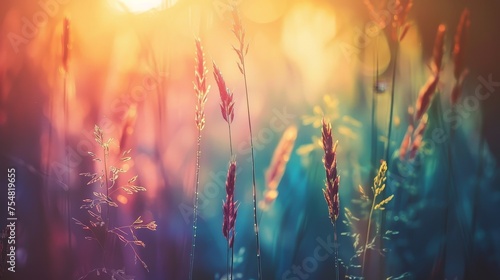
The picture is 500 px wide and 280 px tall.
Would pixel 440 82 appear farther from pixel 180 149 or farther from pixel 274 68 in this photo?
pixel 180 149

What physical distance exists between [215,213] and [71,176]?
0.51 meters

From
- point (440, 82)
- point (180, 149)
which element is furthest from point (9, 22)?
point (440, 82)

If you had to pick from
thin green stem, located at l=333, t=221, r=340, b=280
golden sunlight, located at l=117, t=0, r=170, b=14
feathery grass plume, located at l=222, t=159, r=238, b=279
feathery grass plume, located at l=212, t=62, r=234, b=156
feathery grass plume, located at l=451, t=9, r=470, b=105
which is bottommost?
thin green stem, located at l=333, t=221, r=340, b=280

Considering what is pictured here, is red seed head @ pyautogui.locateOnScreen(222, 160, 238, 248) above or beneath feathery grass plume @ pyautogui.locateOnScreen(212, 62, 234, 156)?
beneath

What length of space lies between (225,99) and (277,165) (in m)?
0.29

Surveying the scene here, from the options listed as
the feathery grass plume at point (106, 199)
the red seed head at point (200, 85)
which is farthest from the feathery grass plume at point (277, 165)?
the feathery grass plume at point (106, 199)

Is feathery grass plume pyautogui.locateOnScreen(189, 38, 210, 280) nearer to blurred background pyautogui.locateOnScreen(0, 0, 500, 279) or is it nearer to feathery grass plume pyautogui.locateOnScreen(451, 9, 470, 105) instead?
blurred background pyautogui.locateOnScreen(0, 0, 500, 279)

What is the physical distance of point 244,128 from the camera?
69.3 inches

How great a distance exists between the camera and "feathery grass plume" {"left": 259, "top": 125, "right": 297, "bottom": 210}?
176 cm

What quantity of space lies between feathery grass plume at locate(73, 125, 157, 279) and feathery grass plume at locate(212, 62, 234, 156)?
357mm

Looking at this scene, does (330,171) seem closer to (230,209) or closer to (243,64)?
(230,209)

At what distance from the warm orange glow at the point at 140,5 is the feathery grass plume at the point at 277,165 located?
62 centimetres

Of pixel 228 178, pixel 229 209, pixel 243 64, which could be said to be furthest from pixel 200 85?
pixel 229 209

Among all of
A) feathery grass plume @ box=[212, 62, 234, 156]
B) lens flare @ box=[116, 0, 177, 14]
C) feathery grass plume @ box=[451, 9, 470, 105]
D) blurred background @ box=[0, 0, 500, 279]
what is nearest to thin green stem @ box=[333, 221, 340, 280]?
blurred background @ box=[0, 0, 500, 279]
